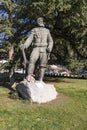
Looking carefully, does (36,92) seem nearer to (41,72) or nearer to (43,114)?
(41,72)

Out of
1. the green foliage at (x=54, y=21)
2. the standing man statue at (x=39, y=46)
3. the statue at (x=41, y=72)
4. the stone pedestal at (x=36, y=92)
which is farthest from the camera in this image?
the green foliage at (x=54, y=21)

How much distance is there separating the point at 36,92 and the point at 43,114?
1.82m

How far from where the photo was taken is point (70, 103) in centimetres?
→ 1413

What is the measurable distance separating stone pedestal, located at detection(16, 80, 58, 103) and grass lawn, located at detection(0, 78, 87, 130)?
288 mm

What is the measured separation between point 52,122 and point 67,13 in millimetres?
12570

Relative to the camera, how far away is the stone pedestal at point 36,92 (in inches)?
545

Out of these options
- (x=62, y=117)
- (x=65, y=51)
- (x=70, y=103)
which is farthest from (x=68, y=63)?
(x=62, y=117)

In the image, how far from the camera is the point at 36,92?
45.8 ft

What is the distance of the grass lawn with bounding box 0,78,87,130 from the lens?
11.1 m

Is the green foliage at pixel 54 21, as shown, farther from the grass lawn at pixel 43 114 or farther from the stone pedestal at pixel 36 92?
the grass lawn at pixel 43 114

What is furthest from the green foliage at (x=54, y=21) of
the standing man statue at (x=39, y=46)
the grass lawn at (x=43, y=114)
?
the grass lawn at (x=43, y=114)

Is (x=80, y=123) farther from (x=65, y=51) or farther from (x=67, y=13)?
(x=65, y=51)

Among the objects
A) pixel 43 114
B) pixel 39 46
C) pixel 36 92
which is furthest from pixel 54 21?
pixel 43 114

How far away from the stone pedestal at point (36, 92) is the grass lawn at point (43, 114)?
29cm
